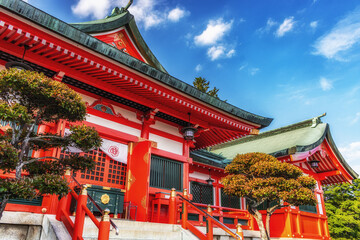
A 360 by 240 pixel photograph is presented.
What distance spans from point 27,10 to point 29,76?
6.90 feet

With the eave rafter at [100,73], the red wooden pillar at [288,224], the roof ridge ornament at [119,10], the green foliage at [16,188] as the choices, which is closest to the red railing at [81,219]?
the green foliage at [16,188]

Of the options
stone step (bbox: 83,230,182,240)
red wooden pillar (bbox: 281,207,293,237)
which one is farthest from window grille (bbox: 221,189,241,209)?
stone step (bbox: 83,230,182,240)

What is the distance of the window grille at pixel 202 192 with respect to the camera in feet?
43.0

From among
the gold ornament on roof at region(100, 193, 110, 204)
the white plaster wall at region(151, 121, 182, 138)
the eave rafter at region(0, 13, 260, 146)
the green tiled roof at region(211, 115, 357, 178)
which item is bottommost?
the gold ornament on roof at region(100, 193, 110, 204)

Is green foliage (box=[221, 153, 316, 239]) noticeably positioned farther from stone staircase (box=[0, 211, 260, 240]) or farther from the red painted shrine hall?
stone staircase (box=[0, 211, 260, 240])

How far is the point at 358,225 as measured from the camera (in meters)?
20.3

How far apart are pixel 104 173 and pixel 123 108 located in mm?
2157

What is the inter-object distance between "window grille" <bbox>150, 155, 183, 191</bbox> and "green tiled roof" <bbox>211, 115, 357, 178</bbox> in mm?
5144

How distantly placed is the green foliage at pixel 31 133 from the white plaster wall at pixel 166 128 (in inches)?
203

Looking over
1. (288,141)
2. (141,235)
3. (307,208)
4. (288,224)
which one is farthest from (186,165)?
(288,141)

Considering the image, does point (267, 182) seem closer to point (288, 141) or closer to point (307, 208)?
point (307, 208)

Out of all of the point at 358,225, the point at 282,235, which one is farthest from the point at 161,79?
the point at 358,225

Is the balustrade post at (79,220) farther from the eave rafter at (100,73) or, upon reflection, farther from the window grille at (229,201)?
the window grille at (229,201)

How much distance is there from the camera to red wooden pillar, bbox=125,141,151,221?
27.9 feet
